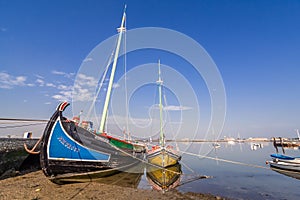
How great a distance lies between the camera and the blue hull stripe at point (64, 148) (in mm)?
9383

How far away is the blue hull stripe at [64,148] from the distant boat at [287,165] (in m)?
19.1

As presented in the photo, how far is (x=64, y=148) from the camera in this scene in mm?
9570

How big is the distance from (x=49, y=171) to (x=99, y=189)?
287cm

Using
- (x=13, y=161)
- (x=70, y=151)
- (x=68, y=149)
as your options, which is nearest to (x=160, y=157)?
(x=70, y=151)

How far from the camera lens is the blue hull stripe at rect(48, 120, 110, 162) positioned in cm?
938

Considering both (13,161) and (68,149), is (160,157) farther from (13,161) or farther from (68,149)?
(13,161)

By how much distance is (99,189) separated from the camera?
9500mm

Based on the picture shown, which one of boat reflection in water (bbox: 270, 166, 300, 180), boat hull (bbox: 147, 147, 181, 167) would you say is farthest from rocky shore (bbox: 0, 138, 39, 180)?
boat reflection in water (bbox: 270, 166, 300, 180)

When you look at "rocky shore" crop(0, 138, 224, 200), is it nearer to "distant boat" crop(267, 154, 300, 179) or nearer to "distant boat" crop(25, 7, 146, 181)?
"distant boat" crop(25, 7, 146, 181)

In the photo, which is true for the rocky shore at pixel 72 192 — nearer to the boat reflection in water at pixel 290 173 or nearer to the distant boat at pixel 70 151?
the distant boat at pixel 70 151

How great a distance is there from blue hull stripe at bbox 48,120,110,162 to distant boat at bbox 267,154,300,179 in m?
19.1

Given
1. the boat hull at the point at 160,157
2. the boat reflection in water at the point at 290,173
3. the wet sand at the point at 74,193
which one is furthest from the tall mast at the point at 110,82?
Result: the boat reflection in water at the point at 290,173

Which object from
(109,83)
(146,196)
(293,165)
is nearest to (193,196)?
(146,196)

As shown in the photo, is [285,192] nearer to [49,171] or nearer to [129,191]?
[129,191]
